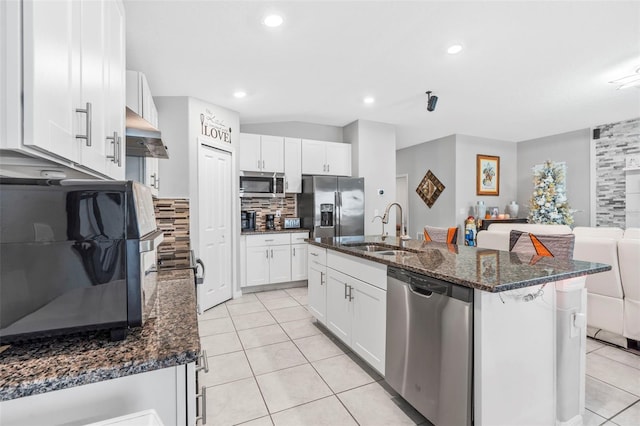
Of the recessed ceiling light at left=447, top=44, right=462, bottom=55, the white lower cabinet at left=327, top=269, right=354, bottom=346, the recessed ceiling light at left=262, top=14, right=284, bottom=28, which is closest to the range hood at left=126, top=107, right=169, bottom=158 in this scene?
the recessed ceiling light at left=262, top=14, right=284, bottom=28

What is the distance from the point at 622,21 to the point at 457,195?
389cm

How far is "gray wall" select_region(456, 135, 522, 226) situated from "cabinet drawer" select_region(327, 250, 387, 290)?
436 centimetres

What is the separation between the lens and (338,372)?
2305 mm

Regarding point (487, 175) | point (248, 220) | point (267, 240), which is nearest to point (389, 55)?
point (267, 240)

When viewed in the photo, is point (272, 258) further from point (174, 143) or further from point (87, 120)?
point (87, 120)

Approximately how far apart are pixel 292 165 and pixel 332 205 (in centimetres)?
92

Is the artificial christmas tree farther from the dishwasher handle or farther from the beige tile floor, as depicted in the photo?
the dishwasher handle

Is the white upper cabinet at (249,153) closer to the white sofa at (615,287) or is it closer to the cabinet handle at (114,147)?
the cabinet handle at (114,147)

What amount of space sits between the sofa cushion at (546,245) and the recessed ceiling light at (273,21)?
261 centimetres

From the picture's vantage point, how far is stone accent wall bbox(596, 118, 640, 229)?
509 cm

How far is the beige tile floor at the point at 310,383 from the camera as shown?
5.99 feet

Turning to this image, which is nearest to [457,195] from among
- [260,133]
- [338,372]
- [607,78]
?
[607,78]

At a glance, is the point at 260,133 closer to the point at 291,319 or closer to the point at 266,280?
the point at 266,280

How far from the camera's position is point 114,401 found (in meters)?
0.78
